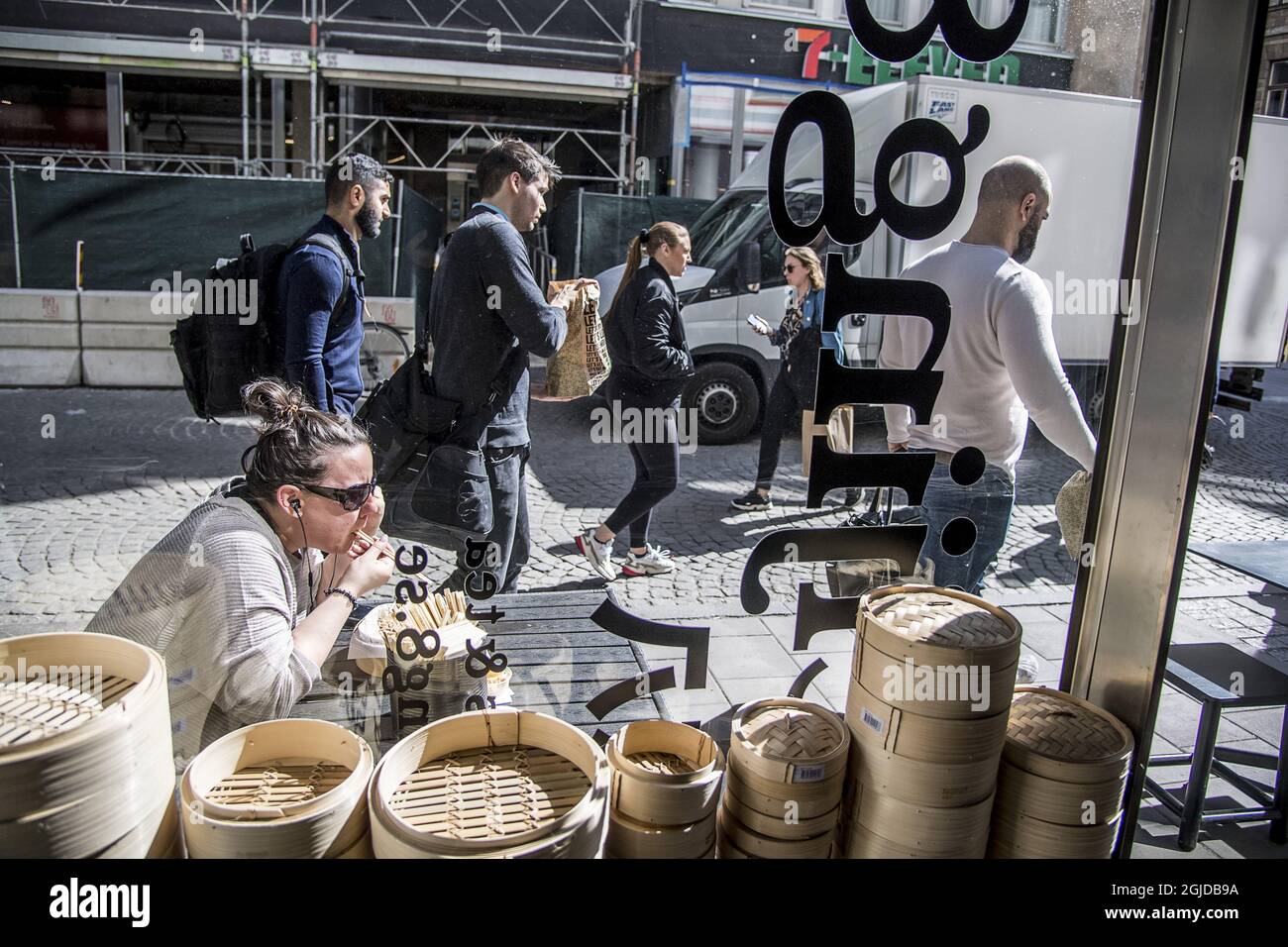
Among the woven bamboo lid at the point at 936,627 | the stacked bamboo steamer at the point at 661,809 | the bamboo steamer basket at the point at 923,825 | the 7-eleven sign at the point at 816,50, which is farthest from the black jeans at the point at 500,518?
the 7-eleven sign at the point at 816,50

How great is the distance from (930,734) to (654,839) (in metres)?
0.61

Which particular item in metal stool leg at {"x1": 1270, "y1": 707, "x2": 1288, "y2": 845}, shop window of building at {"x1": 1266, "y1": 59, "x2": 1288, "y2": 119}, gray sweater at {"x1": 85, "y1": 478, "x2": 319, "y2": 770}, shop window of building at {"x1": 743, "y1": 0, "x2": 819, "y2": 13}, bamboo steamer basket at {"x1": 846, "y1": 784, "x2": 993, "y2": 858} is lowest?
metal stool leg at {"x1": 1270, "y1": 707, "x2": 1288, "y2": 845}

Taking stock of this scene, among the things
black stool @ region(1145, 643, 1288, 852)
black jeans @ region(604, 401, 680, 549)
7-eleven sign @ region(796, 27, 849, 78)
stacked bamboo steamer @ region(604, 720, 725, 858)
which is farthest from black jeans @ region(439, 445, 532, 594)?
black stool @ region(1145, 643, 1288, 852)

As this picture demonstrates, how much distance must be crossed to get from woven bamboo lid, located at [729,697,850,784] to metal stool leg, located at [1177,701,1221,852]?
1.54 meters

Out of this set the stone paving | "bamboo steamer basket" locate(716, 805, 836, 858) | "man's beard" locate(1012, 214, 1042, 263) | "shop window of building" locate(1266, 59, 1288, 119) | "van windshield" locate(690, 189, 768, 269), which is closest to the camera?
"bamboo steamer basket" locate(716, 805, 836, 858)

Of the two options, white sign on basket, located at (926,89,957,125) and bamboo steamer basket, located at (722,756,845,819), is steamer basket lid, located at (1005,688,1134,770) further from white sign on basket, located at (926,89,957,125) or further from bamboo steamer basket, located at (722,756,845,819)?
white sign on basket, located at (926,89,957,125)

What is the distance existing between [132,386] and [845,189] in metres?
2.26

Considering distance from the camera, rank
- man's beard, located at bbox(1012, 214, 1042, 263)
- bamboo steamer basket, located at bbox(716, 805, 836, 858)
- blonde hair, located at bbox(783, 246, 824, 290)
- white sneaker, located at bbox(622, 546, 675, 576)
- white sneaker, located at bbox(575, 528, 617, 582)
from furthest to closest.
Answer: white sneaker, located at bbox(622, 546, 675, 576), white sneaker, located at bbox(575, 528, 617, 582), blonde hair, located at bbox(783, 246, 824, 290), man's beard, located at bbox(1012, 214, 1042, 263), bamboo steamer basket, located at bbox(716, 805, 836, 858)

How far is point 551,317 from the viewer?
7.74ft

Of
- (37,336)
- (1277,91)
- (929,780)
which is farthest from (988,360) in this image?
(1277,91)

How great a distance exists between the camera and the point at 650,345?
116 inches

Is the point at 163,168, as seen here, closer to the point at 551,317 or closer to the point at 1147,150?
the point at 551,317

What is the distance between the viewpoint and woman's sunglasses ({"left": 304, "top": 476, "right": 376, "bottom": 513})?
2039 mm
